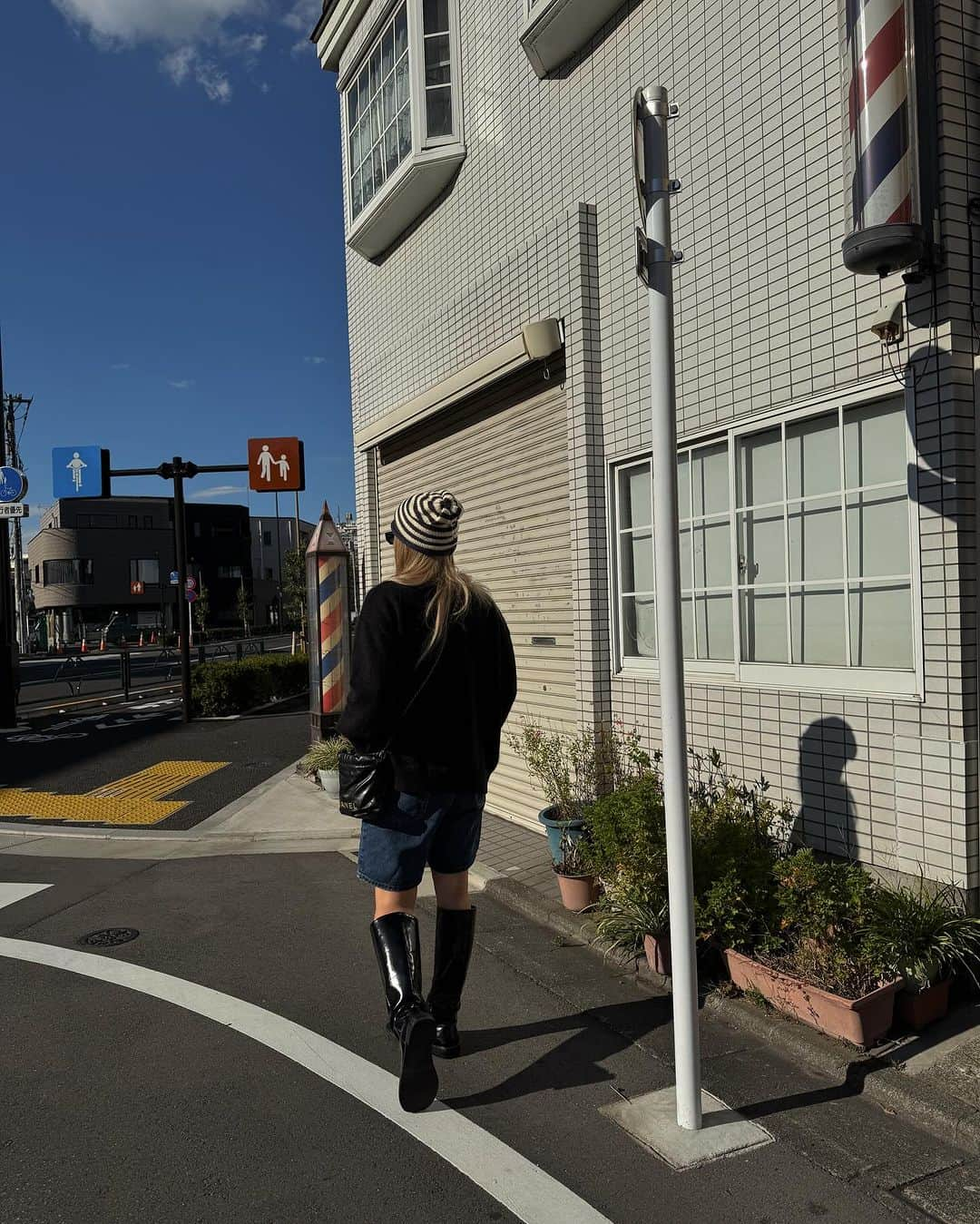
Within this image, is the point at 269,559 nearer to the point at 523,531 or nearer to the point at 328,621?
the point at 328,621

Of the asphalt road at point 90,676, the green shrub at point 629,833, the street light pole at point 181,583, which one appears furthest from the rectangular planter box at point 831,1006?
the asphalt road at point 90,676

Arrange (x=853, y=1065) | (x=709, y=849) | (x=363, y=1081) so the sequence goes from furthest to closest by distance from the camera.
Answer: (x=709, y=849)
(x=363, y=1081)
(x=853, y=1065)

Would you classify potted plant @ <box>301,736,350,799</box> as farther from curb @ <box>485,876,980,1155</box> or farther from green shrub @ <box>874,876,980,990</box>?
green shrub @ <box>874,876,980,990</box>

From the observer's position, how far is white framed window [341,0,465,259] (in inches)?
339

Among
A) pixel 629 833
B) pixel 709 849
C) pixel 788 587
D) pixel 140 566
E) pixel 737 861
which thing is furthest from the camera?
pixel 140 566

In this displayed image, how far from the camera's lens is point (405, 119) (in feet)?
29.7

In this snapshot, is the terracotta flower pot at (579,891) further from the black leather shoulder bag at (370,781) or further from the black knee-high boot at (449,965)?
the black leather shoulder bag at (370,781)

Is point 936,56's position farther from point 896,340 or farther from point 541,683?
point 541,683

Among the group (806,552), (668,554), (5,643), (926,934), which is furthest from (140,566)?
(668,554)

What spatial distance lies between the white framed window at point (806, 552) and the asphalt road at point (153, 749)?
17.7 ft

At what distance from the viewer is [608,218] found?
6.57 meters

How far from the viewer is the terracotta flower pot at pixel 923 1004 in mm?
3684

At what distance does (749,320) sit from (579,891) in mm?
3333

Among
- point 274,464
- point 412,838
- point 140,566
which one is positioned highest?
point 140,566
